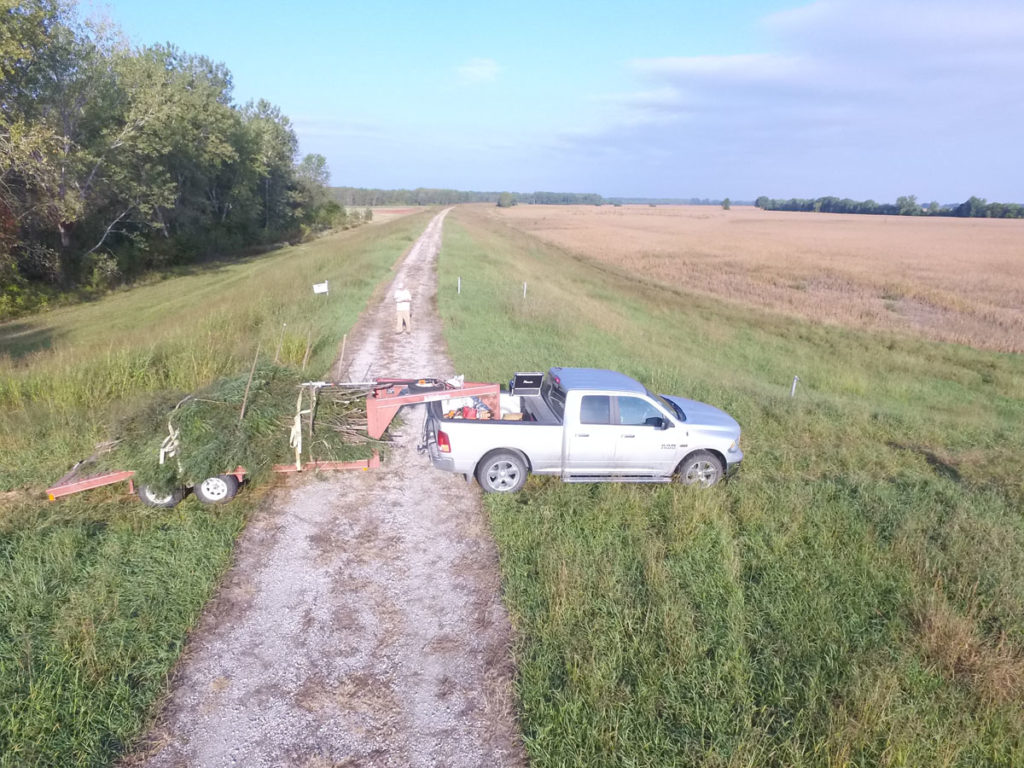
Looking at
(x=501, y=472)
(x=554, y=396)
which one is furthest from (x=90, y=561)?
(x=554, y=396)

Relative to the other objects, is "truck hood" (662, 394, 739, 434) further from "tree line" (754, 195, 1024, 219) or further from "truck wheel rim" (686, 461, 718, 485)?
"tree line" (754, 195, 1024, 219)

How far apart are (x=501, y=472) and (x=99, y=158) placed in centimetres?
2901

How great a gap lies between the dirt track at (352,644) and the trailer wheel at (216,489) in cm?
55

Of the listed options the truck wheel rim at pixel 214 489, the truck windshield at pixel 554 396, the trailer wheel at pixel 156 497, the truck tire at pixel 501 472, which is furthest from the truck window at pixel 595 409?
the trailer wheel at pixel 156 497

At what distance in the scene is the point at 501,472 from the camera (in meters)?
8.35

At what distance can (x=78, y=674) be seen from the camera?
16.2ft

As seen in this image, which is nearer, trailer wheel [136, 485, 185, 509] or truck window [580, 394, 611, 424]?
trailer wheel [136, 485, 185, 509]

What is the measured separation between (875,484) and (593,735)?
22.1 ft

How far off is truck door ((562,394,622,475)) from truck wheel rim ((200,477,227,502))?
433cm

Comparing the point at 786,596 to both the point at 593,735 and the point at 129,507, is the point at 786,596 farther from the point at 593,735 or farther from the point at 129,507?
the point at 129,507

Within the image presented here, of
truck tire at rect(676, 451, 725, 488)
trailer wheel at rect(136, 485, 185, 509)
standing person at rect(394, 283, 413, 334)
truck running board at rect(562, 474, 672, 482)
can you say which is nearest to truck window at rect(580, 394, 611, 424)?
truck running board at rect(562, 474, 672, 482)

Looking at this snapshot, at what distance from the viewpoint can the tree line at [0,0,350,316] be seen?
23.0m

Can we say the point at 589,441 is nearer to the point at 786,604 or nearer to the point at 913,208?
the point at 786,604

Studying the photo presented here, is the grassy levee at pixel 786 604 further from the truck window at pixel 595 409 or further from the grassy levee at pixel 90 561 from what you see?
the grassy levee at pixel 90 561
